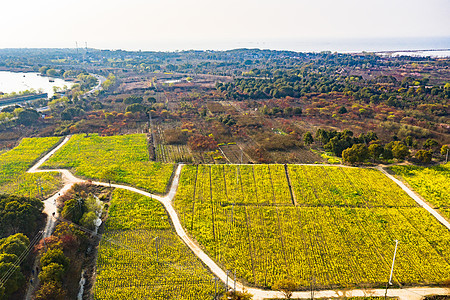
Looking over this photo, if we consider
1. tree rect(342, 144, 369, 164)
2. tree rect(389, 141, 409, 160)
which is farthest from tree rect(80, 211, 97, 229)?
tree rect(389, 141, 409, 160)

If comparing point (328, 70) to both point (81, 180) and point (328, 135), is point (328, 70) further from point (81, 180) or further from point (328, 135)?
point (81, 180)

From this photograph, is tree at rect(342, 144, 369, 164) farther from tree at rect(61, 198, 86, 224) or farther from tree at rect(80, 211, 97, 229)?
tree at rect(61, 198, 86, 224)

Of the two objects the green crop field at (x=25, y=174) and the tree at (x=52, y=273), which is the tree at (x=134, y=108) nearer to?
the green crop field at (x=25, y=174)

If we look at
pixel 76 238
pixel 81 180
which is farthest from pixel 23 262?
pixel 81 180

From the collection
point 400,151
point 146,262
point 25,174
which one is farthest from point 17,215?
point 400,151

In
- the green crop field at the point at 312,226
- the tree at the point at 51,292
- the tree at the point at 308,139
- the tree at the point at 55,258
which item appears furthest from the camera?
the tree at the point at 308,139

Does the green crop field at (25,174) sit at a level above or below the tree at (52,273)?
above

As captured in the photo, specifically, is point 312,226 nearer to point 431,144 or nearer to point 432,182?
point 432,182

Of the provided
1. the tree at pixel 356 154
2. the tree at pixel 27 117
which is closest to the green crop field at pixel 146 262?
the tree at pixel 356 154
